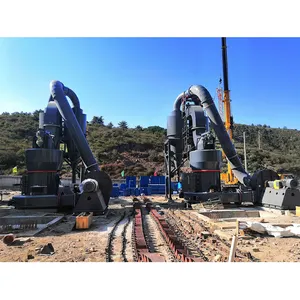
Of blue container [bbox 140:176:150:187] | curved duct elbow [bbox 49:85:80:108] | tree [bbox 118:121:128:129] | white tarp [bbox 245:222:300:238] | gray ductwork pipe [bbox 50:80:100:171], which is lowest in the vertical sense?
white tarp [bbox 245:222:300:238]

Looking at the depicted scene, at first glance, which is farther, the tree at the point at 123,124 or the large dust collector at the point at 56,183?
the tree at the point at 123,124

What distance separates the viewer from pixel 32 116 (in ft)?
225

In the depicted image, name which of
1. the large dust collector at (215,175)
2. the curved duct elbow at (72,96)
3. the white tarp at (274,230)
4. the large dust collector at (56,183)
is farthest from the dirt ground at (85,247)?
the curved duct elbow at (72,96)

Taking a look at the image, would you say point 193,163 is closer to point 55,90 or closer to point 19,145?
point 55,90

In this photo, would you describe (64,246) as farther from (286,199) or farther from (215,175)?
(215,175)

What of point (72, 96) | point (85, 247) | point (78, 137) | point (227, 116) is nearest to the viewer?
point (85, 247)

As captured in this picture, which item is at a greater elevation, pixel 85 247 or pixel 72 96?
pixel 72 96

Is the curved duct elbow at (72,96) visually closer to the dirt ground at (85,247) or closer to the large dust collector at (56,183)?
the large dust collector at (56,183)

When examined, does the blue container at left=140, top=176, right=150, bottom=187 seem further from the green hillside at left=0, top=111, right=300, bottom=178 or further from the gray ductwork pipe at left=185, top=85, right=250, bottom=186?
the green hillside at left=0, top=111, right=300, bottom=178

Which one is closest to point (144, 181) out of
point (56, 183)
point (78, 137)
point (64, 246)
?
point (78, 137)

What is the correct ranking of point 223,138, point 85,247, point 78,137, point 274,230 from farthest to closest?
point 223,138
point 78,137
point 274,230
point 85,247

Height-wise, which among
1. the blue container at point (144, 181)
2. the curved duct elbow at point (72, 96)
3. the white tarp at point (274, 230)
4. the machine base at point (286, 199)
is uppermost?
the curved duct elbow at point (72, 96)

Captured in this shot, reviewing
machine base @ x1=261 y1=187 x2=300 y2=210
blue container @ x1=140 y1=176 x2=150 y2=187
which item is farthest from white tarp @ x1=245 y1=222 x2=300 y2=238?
blue container @ x1=140 y1=176 x2=150 y2=187
